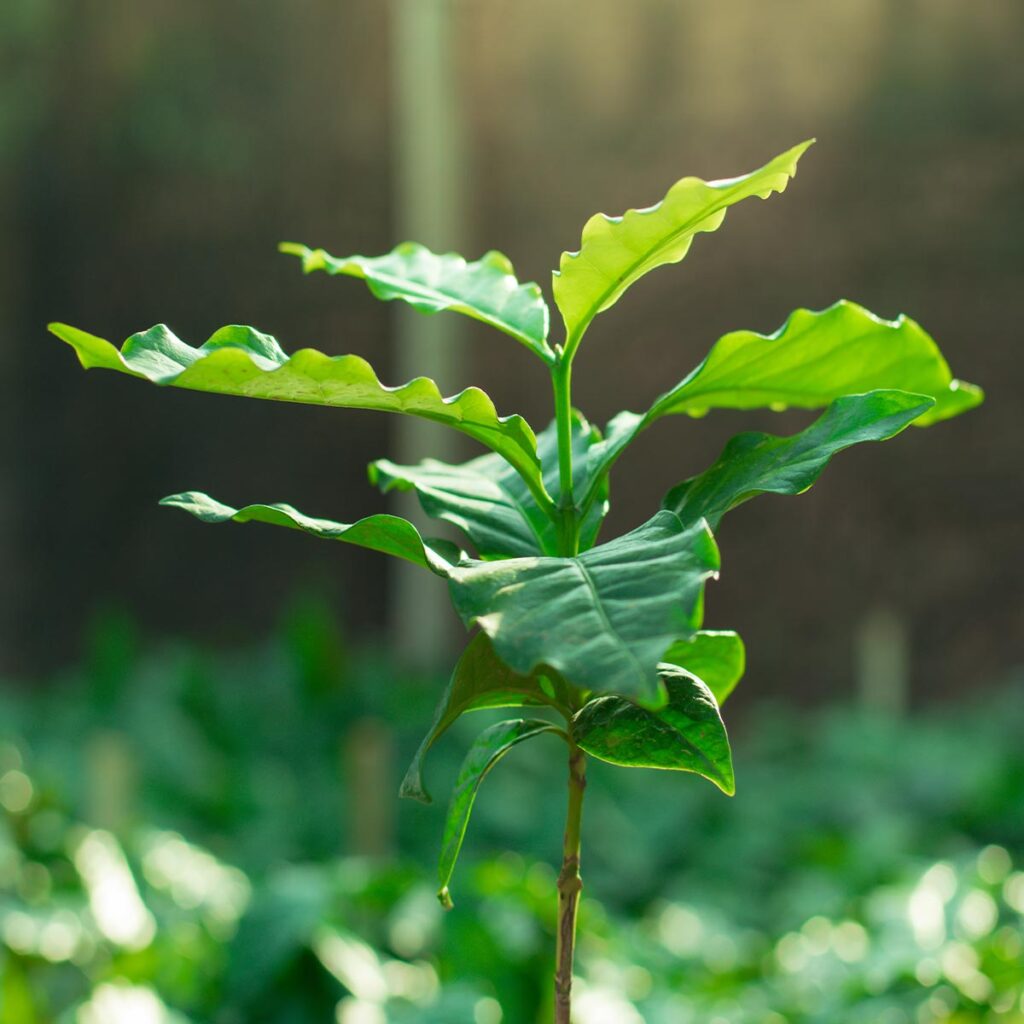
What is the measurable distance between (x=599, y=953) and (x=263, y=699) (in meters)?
2.19

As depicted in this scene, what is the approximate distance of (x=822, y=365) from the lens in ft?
1.99

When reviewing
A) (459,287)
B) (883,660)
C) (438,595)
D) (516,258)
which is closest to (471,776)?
(459,287)

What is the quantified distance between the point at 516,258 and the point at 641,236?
11.3 feet

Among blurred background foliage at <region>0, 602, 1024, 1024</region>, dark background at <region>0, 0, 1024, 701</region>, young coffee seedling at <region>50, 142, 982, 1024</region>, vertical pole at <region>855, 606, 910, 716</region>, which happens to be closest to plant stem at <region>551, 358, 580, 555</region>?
young coffee seedling at <region>50, 142, 982, 1024</region>

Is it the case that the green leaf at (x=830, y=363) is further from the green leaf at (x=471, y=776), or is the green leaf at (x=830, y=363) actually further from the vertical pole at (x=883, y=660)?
the vertical pole at (x=883, y=660)

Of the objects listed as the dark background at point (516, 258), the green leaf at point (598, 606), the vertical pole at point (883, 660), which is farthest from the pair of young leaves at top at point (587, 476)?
the vertical pole at point (883, 660)

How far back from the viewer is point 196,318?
4281 mm

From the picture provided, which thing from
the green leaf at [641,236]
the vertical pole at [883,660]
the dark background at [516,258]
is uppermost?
the green leaf at [641,236]

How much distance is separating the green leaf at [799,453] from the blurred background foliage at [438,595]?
1.10 meters

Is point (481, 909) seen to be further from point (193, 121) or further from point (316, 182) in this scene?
point (193, 121)

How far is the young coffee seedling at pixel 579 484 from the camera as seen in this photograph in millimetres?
437

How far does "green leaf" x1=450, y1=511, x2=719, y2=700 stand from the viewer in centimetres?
40

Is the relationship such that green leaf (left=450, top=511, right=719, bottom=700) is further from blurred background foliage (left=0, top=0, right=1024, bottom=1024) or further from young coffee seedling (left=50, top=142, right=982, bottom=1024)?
blurred background foliage (left=0, top=0, right=1024, bottom=1024)

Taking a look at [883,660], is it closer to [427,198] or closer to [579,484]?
[427,198]
